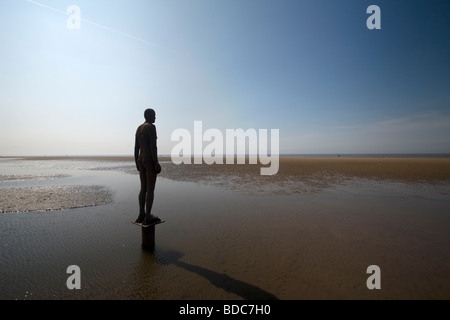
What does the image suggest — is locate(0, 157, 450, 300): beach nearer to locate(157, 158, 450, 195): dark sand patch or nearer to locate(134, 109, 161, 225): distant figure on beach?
locate(134, 109, 161, 225): distant figure on beach

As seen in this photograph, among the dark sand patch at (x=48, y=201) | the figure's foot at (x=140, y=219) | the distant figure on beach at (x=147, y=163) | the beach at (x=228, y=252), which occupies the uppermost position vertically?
the distant figure on beach at (x=147, y=163)

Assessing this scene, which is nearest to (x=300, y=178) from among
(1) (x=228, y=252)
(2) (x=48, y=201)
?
(1) (x=228, y=252)

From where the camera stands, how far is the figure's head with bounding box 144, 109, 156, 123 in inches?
222

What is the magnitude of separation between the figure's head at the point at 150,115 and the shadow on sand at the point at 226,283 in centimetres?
408

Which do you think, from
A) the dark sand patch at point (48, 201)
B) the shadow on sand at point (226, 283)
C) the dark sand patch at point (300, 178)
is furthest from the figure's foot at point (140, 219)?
the dark sand patch at point (300, 178)

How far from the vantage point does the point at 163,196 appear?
40.6 feet

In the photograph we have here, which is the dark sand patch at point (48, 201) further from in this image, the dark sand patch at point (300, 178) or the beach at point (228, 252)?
the dark sand patch at point (300, 178)

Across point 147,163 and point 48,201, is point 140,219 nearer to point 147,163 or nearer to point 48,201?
point 147,163

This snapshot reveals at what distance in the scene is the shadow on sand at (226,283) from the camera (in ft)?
11.9

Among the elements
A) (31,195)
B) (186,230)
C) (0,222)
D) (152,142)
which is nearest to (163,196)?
(186,230)

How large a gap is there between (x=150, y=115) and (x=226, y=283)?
5108mm

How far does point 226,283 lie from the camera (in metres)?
3.98
